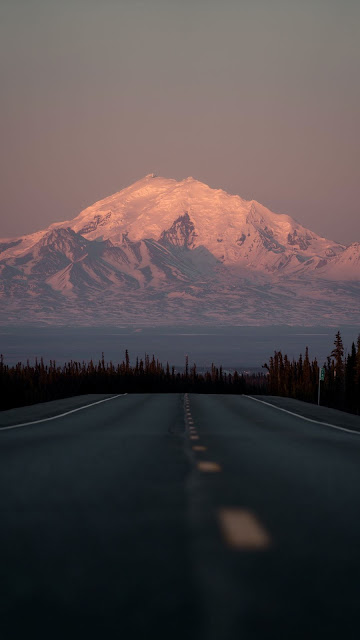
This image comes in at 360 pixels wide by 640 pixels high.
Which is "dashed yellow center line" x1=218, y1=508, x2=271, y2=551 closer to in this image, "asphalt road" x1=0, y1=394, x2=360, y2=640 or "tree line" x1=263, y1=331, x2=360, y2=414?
"asphalt road" x1=0, y1=394, x2=360, y2=640

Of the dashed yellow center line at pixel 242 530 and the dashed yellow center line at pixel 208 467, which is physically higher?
the dashed yellow center line at pixel 208 467

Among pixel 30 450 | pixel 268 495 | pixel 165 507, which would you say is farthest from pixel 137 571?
pixel 30 450

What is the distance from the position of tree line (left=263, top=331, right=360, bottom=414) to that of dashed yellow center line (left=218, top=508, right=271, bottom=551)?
45.9 m

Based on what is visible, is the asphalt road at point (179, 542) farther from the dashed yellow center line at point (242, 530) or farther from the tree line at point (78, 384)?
the tree line at point (78, 384)

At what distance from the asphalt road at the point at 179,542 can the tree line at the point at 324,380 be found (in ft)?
137

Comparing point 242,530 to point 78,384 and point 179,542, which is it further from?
point 78,384

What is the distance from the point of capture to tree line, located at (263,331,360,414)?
69.4m

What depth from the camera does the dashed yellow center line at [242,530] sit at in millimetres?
7570

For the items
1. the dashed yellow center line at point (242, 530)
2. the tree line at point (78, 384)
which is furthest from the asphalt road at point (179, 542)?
the tree line at point (78, 384)

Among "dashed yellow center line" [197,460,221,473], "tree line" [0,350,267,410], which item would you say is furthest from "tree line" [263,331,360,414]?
"dashed yellow center line" [197,460,221,473]

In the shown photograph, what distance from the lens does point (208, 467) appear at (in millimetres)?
13258

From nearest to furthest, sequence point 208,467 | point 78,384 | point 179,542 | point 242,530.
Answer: point 179,542
point 242,530
point 208,467
point 78,384

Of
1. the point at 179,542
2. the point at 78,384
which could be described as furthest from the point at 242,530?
the point at 78,384

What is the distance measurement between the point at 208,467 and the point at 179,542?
5.68 metres
